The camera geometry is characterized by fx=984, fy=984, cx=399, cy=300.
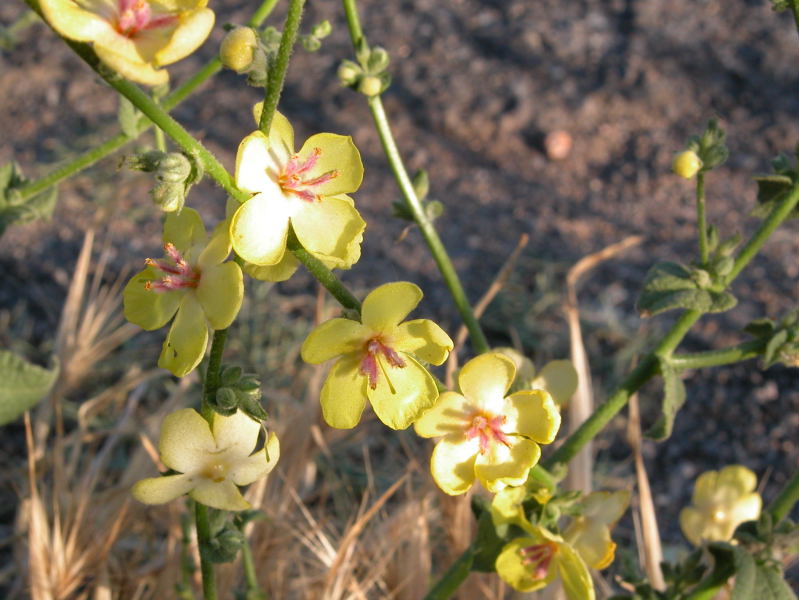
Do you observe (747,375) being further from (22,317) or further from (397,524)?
(22,317)

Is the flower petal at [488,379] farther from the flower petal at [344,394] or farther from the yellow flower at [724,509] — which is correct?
the yellow flower at [724,509]

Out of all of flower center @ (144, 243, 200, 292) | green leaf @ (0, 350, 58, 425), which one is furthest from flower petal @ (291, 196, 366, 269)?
green leaf @ (0, 350, 58, 425)

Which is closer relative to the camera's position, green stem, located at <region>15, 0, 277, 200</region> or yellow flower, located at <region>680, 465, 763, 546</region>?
green stem, located at <region>15, 0, 277, 200</region>

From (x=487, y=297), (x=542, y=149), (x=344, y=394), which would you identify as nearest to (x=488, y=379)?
(x=344, y=394)

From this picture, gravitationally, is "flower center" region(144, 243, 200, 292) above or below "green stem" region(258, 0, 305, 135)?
below

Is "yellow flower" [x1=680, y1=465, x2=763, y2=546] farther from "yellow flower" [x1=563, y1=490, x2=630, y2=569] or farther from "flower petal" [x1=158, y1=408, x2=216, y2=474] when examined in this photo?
"flower petal" [x1=158, y1=408, x2=216, y2=474]

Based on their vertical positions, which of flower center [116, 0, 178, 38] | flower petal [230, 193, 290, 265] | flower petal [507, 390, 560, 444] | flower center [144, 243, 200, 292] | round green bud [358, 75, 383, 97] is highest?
flower center [116, 0, 178, 38]

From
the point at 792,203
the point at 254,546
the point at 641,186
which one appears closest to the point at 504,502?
the point at 792,203
